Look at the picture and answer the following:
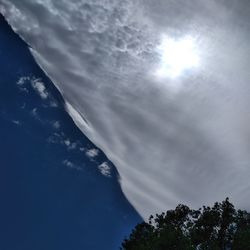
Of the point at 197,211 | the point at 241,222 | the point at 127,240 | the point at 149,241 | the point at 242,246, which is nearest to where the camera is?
the point at 242,246

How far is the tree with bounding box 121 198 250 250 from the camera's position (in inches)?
1773

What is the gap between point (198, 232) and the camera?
1977 inches

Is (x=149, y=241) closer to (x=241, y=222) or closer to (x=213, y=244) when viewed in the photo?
(x=213, y=244)

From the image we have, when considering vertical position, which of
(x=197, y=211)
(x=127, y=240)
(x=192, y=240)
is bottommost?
(x=127, y=240)

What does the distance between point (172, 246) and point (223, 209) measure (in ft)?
37.4

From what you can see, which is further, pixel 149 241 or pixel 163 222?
pixel 163 222

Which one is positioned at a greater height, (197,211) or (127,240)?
(197,211)

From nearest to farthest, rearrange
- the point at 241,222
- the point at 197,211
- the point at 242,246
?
the point at 242,246, the point at 241,222, the point at 197,211

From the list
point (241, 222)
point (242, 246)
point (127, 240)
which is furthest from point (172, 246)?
point (127, 240)

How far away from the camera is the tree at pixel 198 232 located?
45031 millimetres

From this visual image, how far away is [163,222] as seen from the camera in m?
56.6

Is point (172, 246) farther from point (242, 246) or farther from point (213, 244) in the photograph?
point (242, 246)

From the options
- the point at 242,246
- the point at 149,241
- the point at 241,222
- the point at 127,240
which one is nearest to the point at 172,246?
the point at 149,241

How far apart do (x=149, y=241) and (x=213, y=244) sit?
8049mm
